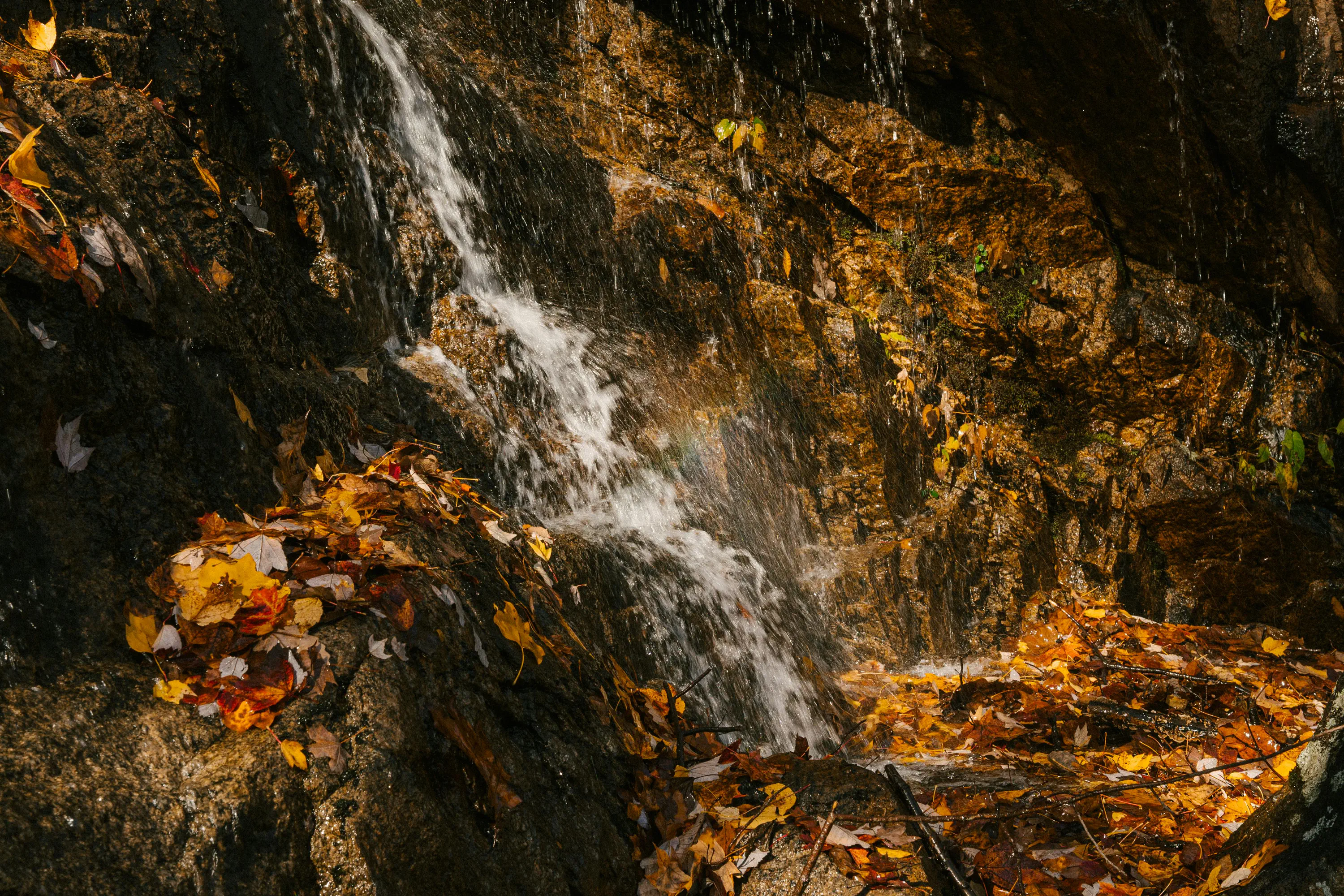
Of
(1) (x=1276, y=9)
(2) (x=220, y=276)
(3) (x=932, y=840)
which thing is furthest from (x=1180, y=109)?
(2) (x=220, y=276)

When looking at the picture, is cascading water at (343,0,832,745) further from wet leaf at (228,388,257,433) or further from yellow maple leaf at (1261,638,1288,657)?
yellow maple leaf at (1261,638,1288,657)

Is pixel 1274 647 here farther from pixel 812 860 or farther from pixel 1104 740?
pixel 812 860

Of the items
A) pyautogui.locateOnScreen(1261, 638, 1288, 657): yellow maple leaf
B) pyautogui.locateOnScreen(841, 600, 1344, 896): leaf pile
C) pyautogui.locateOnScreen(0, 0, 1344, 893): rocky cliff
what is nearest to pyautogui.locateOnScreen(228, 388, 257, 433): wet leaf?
pyautogui.locateOnScreen(0, 0, 1344, 893): rocky cliff

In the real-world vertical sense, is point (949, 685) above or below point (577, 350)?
below

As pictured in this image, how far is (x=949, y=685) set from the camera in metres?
5.41

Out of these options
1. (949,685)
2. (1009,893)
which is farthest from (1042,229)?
(1009,893)

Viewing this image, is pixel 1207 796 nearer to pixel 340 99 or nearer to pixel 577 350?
pixel 577 350

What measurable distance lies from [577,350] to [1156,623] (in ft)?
16.6

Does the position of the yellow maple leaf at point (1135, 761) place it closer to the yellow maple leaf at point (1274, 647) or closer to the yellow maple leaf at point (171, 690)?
the yellow maple leaf at point (1274, 647)

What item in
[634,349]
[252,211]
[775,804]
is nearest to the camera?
[775,804]

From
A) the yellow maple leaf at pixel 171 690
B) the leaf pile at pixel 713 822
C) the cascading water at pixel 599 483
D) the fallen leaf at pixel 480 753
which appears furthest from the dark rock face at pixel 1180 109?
the yellow maple leaf at pixel 171 690

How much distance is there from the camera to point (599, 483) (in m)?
4.55

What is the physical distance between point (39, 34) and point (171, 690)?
247cm

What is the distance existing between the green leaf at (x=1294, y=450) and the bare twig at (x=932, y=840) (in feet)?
20.8
